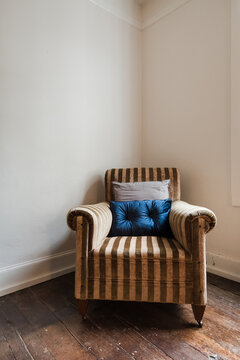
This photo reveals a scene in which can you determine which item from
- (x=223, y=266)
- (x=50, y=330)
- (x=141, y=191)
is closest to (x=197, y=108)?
(x=141, y=191)

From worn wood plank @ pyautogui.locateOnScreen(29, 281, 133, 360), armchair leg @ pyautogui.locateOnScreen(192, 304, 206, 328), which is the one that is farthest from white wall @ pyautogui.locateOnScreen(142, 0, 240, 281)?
worn wood plank @ pyautogui.locateOnScreen(29, 281, 133, 360)

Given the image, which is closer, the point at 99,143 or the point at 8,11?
the point at 8,11

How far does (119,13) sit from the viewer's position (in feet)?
8.02

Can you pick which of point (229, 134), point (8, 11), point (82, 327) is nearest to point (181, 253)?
point (82, 327)

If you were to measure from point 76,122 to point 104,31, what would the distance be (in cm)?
99

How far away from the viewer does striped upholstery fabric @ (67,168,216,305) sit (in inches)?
52.2

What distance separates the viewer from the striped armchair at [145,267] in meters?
1.33

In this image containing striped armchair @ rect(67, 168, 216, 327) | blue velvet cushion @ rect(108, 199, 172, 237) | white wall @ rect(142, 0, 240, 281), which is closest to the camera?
striped armchair @ rect(67, 168, 216, 327)

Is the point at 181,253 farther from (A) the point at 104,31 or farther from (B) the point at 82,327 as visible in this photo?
(A) the point at 104,31

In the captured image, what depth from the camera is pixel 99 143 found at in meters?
2.32

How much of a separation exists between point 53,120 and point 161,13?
1619 mm

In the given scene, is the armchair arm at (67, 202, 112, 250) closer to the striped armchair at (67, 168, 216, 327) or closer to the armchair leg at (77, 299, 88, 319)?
the striped armchair at (67, 168, 216, 327)

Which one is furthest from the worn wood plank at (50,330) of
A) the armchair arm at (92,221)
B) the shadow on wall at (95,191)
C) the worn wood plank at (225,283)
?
the worn wood plank at (225,283)

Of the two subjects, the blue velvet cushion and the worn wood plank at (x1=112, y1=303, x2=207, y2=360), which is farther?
the blue velvet cushion
